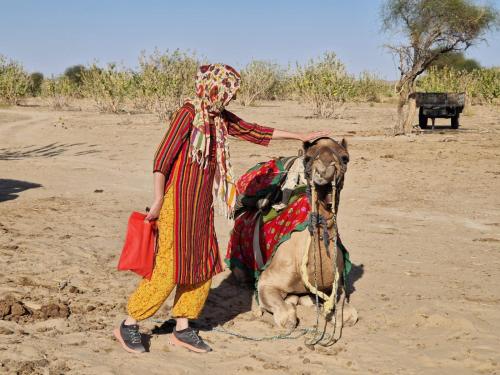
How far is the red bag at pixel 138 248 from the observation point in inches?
175

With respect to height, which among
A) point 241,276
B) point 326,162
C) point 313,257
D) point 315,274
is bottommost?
point 241,276

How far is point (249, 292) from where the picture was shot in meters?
6.41

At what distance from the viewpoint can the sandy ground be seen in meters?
4.64

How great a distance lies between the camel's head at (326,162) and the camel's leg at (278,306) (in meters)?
1.05

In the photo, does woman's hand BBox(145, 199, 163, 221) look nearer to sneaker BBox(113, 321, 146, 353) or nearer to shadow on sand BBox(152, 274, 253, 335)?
sneaker BBox(113, 321, 146, 353)

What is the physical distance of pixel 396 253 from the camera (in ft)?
25.5

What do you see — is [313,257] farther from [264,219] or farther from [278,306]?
[264,219]

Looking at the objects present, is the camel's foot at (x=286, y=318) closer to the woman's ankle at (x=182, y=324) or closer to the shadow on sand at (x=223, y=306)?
the shadow on sand at (x=223, y=306)

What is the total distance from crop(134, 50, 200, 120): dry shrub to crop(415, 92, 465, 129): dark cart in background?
9.17 m

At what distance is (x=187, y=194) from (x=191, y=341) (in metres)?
0.99

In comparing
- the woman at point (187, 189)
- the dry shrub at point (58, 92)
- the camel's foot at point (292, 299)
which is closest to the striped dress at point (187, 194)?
the woman at point (187, 189)

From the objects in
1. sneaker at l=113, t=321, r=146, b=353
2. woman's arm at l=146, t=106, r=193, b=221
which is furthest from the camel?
sneaker at l=113, t=321, r=146, b=353

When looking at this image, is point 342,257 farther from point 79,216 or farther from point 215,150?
point 79,216

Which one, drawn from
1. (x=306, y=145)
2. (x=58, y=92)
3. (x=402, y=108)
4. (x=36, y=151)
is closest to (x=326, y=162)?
(x=306, y=145)
